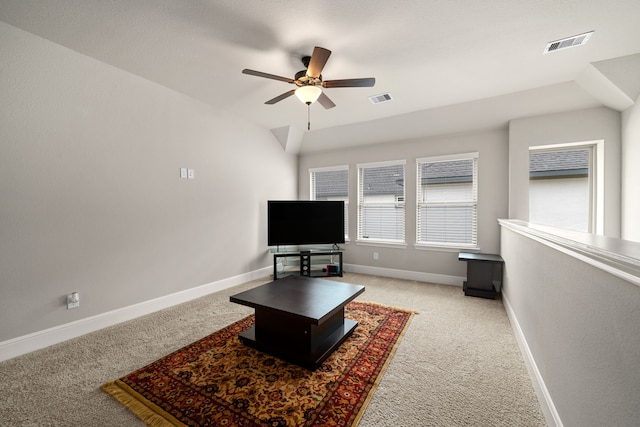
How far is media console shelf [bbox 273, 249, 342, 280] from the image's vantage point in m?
4.64

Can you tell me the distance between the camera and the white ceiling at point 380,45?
6.38 ft

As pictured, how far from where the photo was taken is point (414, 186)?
4562 mm

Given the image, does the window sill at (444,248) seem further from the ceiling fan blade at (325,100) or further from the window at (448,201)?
the ceiling fan blade at (325,100)

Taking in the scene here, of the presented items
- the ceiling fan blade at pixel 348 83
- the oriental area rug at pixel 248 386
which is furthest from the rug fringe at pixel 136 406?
the ceiling fan blade at pixel 348 83

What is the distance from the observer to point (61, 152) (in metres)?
2.46

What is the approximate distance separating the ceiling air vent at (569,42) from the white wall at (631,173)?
1.16 m

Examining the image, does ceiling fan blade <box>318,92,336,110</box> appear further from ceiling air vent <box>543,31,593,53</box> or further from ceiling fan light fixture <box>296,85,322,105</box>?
ceiling air vent <box>543,31,593,53</box>

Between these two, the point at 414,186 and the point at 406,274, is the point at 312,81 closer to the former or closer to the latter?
the point at 414,186

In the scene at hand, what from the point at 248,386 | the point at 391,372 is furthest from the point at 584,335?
the point at 248,386

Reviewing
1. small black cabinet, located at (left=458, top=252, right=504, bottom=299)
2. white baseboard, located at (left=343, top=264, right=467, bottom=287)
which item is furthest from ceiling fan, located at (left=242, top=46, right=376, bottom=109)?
white baseboard, located at (left=343, top=264, right=467, bottom=287)

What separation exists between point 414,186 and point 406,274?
1.55 meters

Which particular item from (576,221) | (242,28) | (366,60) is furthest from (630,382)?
(576,221)

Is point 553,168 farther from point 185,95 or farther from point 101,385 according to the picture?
point 101,385

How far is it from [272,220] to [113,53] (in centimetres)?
284
